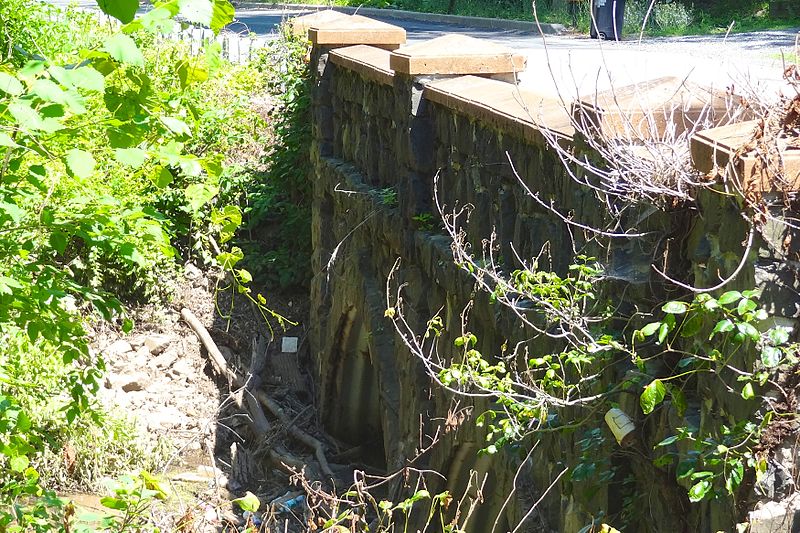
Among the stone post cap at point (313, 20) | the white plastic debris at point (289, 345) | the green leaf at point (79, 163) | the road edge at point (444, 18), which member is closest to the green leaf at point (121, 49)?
the green leaf at point (79, 163)

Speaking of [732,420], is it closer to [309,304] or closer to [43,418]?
[43,418]

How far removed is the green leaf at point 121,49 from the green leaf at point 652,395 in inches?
66.7

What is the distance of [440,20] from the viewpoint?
20.1m

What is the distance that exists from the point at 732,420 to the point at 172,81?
7944 millimetres

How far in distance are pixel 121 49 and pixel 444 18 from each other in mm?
17913

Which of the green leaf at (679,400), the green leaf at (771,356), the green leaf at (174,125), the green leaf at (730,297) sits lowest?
the green leaf at (679,400)

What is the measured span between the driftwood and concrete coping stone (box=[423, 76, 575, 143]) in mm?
4091

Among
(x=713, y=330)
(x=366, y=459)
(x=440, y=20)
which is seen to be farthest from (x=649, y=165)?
(x=440, y=20)

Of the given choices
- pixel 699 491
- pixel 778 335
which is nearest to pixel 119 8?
pixel 778 335

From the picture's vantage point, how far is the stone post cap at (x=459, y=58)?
5.88 m

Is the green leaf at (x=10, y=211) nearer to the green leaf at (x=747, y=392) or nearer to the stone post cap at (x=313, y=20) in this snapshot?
the green leaf at (x=747, y=392)

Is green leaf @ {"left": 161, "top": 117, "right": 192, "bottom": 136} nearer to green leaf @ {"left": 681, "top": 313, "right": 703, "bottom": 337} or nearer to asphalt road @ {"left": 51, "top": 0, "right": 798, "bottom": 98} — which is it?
green leaf @ {"left": 681, "top": 313, "right": 703, "bottom": 337}

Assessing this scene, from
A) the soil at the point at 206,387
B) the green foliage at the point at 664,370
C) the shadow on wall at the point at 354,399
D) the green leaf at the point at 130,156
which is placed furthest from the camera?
the shadow on wall at the point at 354,399

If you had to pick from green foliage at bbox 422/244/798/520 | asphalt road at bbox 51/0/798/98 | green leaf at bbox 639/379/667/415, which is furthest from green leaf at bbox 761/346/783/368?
asphalt road at bbox 51/0/798/98
